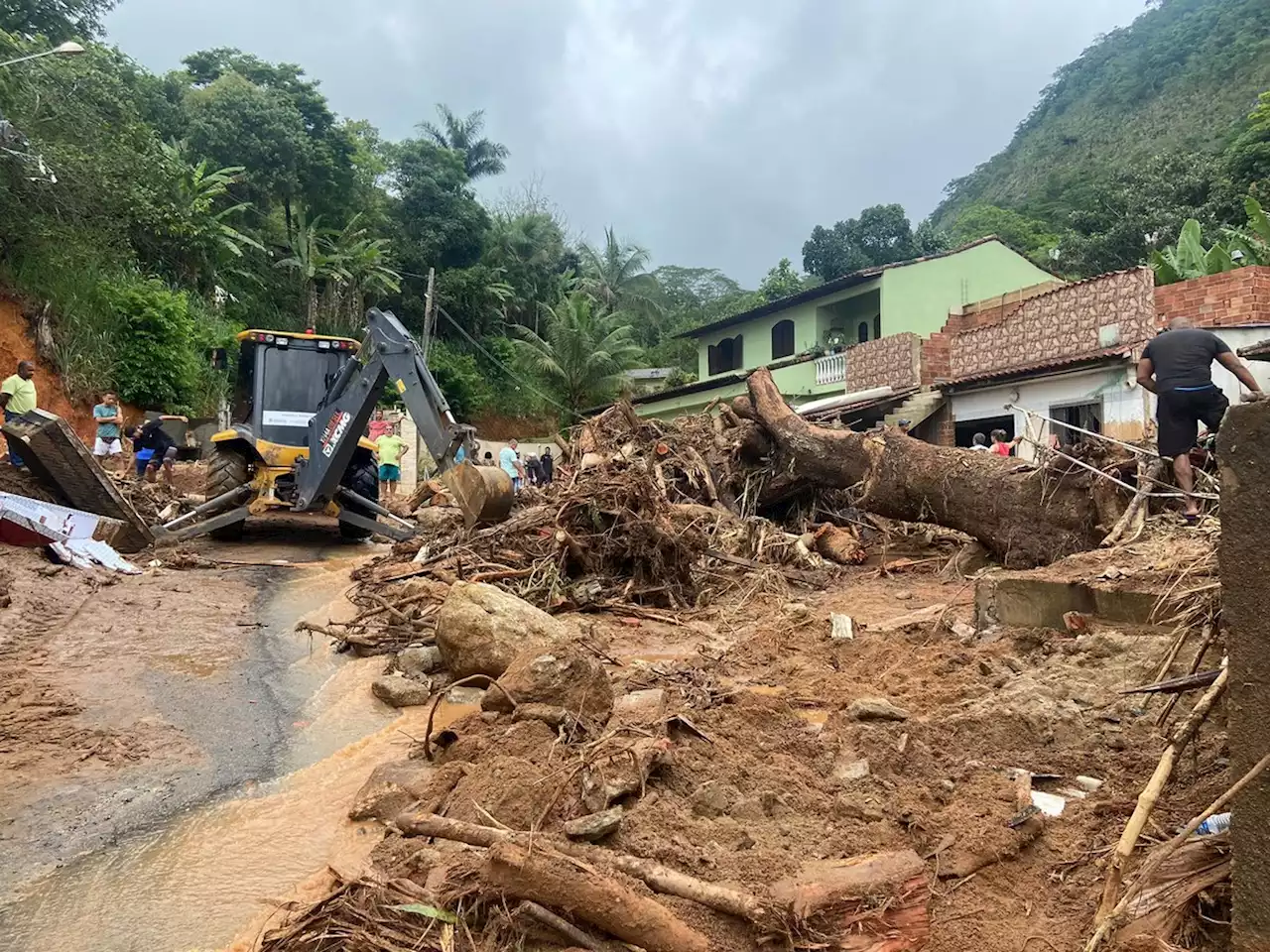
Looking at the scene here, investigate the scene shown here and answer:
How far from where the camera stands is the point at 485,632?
194 inches

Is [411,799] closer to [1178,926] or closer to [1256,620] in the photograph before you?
[1178,926]

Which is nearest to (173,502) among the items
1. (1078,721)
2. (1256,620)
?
(1078,721)

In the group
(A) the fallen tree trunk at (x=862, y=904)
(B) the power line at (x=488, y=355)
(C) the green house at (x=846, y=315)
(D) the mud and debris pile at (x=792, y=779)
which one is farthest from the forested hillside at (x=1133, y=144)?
(A) the fallen tree trunk at (x=862, y=904)

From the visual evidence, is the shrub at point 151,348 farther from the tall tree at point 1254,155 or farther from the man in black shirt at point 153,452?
the tall tree at point 1254,155

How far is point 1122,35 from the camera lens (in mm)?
65875

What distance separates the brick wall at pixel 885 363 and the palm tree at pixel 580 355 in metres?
13.1

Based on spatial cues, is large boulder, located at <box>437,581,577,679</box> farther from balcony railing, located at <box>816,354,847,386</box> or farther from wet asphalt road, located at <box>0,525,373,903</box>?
balcony railing, located at <box>816,354,847,386</box>

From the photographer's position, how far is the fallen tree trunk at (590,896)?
2182mm

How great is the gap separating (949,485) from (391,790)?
6.06 m

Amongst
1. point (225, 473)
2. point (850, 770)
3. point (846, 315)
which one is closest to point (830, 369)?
point (846, 315)

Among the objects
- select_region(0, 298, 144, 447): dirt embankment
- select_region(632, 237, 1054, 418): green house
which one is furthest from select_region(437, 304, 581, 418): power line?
select_region(0, 298, 144, 447): dirt embankment

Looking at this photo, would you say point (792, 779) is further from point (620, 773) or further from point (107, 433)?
point (107, 433)

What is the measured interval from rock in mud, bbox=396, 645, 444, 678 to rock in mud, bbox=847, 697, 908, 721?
9.23 feet

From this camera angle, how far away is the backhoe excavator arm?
8648 millimetres
